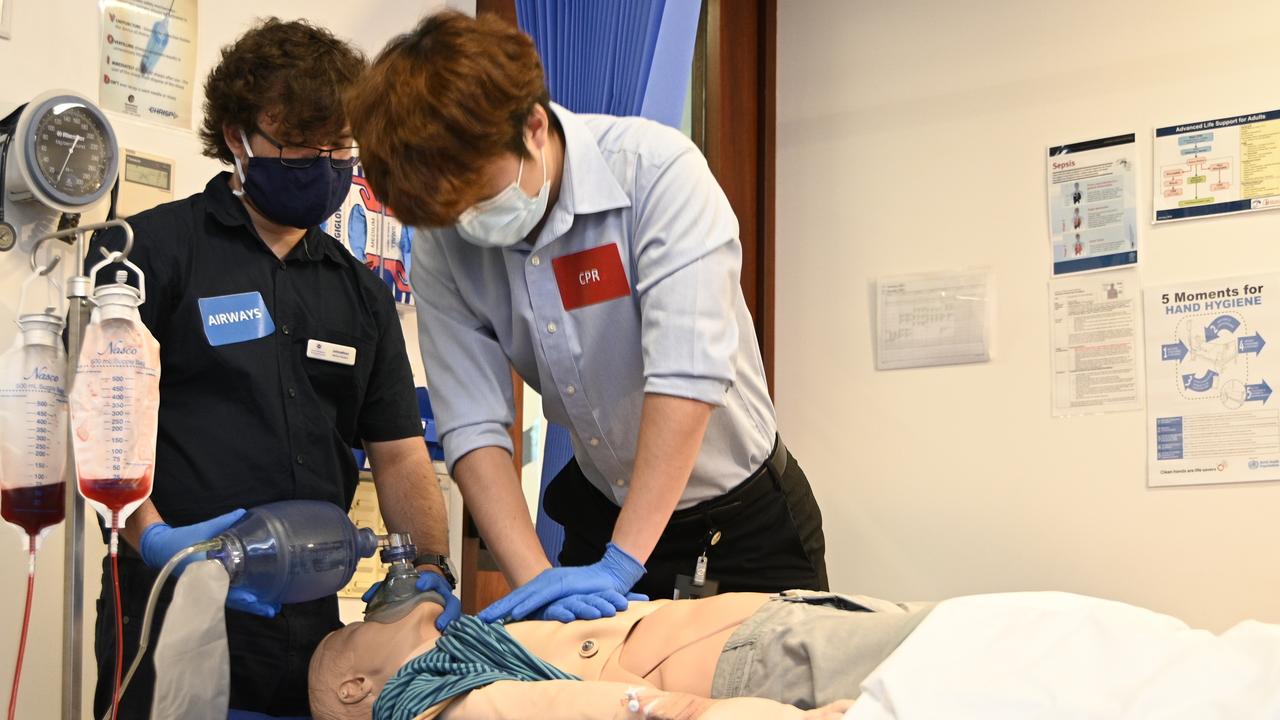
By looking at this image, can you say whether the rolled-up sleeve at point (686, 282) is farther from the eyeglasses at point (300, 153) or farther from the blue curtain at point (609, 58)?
the blue curtain at point (609, 58)

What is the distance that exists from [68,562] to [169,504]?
36 cm

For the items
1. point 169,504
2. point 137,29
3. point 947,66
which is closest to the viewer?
point 169,504

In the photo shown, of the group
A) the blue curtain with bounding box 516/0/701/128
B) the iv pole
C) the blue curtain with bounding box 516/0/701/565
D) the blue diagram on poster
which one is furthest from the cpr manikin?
the blue curtain with bounding box 516/0/701/128

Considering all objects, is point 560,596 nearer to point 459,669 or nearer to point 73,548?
point 459,669

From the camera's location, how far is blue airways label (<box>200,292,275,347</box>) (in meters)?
1.70

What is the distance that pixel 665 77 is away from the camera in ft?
8.04

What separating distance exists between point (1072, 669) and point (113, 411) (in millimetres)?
982

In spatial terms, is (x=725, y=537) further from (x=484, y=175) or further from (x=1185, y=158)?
(x=1185, y=158)

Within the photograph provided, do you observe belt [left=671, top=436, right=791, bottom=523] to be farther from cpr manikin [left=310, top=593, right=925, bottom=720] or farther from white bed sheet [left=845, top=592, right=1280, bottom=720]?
white bed sheet [left=845, top=592, right=1280, bottom=720]

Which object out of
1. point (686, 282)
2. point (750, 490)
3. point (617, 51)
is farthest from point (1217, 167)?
point (686, 282)

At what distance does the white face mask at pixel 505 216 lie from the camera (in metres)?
1.55

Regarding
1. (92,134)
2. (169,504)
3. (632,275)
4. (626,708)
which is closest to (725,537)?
(632,275)

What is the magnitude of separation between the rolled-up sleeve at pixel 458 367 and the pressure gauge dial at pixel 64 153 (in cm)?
65

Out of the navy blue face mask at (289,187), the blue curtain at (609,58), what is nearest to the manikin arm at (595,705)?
the navy blue face mask at (289,187)
